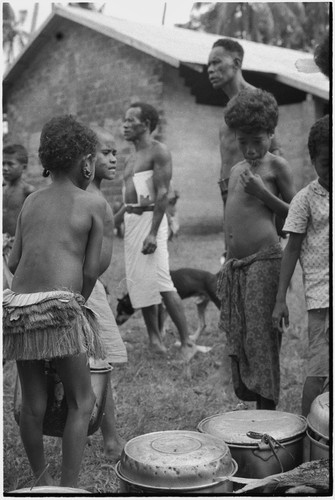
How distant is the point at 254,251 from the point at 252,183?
362 millimetres

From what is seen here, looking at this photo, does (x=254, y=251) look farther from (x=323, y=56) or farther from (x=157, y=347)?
(x=157, y=347)

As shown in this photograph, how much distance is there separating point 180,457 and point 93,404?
0.53 m

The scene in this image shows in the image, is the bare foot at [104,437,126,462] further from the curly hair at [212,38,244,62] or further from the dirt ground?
the curly hair at [212,38,244,62]

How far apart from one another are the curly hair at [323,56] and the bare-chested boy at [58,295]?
909mm

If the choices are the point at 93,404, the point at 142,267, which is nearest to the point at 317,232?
the point at 93,404

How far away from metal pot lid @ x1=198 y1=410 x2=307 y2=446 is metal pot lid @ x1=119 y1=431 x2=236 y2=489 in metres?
0.16

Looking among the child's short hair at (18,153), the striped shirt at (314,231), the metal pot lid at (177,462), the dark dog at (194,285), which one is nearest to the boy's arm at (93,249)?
the metal pot lid at (177,462)

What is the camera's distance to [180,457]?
195 centimetres

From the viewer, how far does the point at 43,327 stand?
2.18m

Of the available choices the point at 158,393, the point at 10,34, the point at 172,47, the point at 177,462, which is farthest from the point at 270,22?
the point at 177,462

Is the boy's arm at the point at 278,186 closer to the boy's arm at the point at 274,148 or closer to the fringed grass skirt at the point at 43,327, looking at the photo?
the boy's arm at the point at 274,148

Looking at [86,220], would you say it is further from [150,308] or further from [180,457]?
[150,308]

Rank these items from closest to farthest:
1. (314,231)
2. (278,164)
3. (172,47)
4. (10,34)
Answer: (314,231) → (278,164) → (172,47) → (10,34)

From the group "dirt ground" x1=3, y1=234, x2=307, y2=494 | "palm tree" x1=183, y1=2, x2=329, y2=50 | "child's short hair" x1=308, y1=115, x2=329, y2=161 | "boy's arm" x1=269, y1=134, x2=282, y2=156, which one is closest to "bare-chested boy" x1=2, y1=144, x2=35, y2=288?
"dirt ground" x1=3, y1=234, x2=307, y2=494
